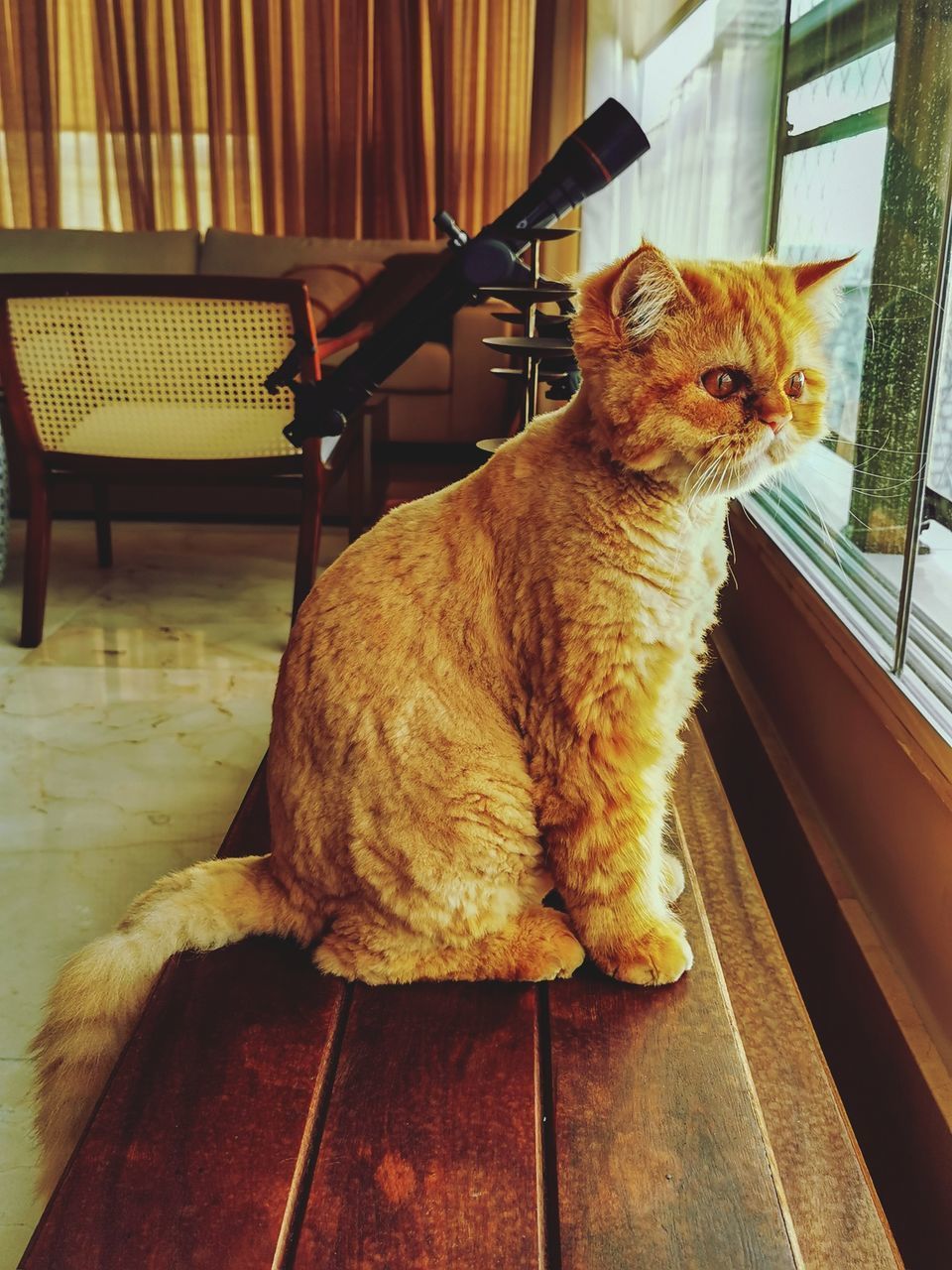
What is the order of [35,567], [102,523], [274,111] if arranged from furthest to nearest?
1. [274,111]
2. [102,523]
3. [35,567]

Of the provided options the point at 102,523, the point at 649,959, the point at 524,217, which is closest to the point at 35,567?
the point at 102,523

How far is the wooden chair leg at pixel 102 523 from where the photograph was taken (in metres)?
3.00

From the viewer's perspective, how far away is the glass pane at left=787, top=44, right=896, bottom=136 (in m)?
1.40

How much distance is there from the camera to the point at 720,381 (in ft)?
2.77

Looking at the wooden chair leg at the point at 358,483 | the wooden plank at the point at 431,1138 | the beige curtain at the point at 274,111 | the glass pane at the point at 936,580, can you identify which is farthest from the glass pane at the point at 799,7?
the beige curtain at the point at 274,111

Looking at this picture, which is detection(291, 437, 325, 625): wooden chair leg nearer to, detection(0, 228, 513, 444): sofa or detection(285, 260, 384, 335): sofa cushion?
detection(0, 228, 513, 444): sofa

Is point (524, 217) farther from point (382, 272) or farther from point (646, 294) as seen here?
point (382, 272)

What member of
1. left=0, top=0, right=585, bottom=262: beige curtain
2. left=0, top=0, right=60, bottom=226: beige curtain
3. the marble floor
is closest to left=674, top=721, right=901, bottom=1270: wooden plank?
the marble floor

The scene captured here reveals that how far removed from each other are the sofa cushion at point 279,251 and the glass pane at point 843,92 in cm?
234

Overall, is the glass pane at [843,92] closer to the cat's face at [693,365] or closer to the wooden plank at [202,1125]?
the cat's face at [693,365]

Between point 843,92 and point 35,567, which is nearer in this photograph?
point 843,92

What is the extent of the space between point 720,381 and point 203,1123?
684 mm

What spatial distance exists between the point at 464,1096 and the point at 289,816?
0.29m

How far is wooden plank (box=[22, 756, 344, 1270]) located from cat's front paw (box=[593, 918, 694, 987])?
0.80ft
